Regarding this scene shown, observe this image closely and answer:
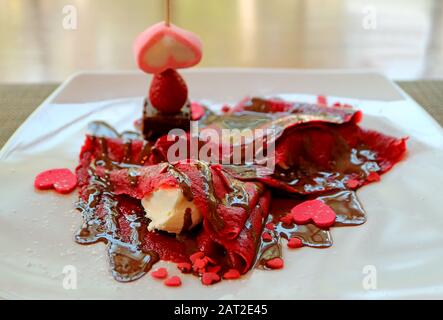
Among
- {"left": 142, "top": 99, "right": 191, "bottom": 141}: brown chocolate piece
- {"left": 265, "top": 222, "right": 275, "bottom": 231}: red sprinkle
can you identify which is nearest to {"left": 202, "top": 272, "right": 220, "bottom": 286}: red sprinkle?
{"left": 265, "top": 222, "right": 275, "bottom": 231}: red sprinkle

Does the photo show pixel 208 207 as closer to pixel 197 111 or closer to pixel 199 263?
pixel 199 263

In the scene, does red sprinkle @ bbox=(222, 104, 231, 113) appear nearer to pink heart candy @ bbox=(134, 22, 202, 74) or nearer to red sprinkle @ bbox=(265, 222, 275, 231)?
pink heart candy @ bbox=(134, 22, 202, 74)

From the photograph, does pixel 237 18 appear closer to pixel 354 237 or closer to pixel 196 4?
pixel 196 4

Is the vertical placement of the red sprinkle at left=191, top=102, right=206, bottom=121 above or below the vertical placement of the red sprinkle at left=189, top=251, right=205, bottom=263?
above

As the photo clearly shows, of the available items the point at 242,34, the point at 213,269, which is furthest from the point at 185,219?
the point at 242,34

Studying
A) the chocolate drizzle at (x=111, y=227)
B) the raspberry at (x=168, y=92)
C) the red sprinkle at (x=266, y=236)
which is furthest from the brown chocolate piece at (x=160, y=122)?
the red sprinkle at (x=266, y=236)

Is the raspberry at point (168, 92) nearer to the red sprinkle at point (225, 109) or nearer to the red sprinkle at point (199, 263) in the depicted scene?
the red sprinkle at point (225, 109)

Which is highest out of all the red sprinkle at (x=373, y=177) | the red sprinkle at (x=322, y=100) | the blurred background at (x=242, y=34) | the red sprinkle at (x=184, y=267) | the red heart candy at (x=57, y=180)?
the blurred background at (x=242, y=34)
